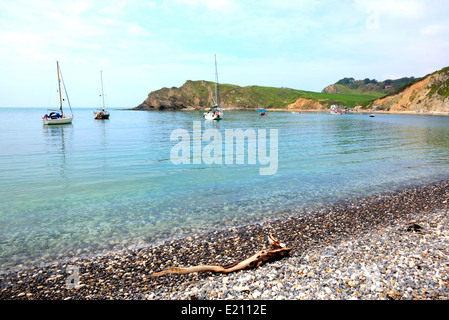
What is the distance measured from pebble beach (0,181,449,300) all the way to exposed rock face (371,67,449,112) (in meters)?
193

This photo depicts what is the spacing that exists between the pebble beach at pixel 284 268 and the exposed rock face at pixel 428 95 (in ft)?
632

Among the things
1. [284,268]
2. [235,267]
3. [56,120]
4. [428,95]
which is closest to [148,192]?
[235,267]

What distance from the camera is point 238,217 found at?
14977mm

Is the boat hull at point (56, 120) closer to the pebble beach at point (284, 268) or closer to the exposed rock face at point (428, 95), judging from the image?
the pebble beach at point (284, 268)

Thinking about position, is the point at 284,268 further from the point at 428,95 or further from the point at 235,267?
the point at 428,95

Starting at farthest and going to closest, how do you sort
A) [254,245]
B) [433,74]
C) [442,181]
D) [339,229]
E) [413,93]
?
[413,93], [433,74], [442,181], [339,229], [254,245]

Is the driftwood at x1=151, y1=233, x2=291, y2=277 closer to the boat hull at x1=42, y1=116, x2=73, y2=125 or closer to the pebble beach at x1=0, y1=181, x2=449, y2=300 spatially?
the pebble beach at x1=0, y1=181, x2=449, y2=300

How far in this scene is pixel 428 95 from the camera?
171 m

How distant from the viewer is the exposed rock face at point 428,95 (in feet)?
527

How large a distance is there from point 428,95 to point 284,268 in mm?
212186

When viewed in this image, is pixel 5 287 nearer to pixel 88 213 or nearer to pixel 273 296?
pixel 88 213

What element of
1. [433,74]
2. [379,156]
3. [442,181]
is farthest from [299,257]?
[433,74]

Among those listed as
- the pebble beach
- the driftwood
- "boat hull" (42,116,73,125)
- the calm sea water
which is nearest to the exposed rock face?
the calm sea water
